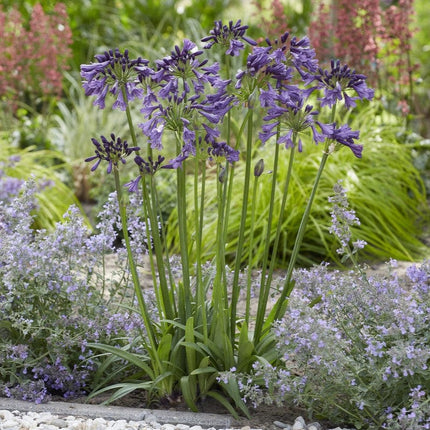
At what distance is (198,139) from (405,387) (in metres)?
1.02

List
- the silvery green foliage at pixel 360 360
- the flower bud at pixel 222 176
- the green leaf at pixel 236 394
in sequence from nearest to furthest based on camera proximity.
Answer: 1. the silvery green foliage at pixel 360 360
2. the flower bud at pixel 222 176
3. the green leaf at pixel 236 394

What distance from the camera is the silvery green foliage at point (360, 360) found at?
2.15 meters

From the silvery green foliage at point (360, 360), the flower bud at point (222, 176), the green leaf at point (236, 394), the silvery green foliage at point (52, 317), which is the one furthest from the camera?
the silvery green foliage at point (52, 317)

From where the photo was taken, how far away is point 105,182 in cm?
600

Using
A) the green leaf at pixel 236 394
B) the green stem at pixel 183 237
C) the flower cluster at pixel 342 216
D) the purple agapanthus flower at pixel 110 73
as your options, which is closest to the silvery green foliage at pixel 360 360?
the green leaf at pixel 236 394

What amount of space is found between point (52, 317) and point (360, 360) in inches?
45.9

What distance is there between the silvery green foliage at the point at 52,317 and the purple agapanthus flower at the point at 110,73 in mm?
735

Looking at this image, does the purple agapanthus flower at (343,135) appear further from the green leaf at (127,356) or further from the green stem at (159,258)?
the green leaf at (127,356)

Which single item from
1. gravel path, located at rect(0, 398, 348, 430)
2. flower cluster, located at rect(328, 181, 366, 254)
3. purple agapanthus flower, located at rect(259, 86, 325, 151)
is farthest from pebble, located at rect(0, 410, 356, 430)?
purple agapanthus flower, located at rect(259, 86, 325, 151)

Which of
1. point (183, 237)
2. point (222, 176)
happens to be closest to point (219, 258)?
point (183, 237)

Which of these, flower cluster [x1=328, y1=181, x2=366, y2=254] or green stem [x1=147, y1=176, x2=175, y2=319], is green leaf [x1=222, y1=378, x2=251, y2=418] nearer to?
green stem [x1=147, y1=176, x2=175, y2=319]

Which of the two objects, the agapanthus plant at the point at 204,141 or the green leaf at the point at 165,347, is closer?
the agapanthus plant at the point at 204,141

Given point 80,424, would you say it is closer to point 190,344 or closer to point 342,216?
point 190,344

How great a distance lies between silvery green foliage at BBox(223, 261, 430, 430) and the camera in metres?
2.15
